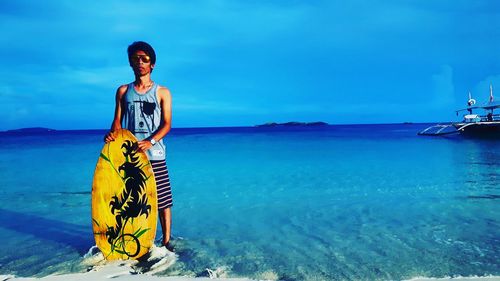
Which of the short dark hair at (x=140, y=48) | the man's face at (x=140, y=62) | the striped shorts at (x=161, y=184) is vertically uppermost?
the short dark hair at (x=140, y=48)

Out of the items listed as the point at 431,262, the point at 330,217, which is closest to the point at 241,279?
the point at 431,262

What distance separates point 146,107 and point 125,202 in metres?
1.14

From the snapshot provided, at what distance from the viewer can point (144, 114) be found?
438cm

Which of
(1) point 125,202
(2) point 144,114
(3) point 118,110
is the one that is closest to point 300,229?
(1) point 125,202

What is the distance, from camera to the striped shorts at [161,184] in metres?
4.43

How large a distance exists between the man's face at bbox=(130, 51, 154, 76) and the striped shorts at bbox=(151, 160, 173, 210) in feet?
3.52

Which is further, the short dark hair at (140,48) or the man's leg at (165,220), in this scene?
the man's leg at (165,220)

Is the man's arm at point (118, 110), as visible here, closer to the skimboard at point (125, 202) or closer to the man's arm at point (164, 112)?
the skimboard at point (125, 202)

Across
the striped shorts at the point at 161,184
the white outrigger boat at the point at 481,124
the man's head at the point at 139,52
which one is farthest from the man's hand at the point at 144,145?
the white outrigger boat at the point at 481,124

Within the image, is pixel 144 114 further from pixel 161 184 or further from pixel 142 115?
pixel 161 184

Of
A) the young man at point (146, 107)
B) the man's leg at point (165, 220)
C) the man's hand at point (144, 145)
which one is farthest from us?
the man's leg at point (165, 220)

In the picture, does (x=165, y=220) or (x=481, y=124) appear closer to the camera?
(x=165, y=220)

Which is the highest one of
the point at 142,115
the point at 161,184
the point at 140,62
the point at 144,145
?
the point at 140,62

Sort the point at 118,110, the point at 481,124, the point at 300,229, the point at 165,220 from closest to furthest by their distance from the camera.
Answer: the point at 118,110 → the point at 165,220 → the point at 300,229 → the point at 481,124
